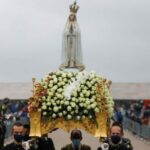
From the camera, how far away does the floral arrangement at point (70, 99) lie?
505 inches

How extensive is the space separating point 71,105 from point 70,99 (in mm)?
137

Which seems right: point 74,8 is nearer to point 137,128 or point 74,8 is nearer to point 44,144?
point 44,144

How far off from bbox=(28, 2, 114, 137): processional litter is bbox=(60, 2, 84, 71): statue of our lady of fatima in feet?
12.3

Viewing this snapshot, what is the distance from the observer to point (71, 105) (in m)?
12.8

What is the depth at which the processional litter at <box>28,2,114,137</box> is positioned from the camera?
42.2 ft

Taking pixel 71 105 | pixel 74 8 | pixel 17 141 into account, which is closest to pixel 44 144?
pixel 71 105

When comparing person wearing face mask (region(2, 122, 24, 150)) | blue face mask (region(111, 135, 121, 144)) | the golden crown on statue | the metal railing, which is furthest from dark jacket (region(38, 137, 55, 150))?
the metal railing

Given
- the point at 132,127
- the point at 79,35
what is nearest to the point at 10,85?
the point at 132,127

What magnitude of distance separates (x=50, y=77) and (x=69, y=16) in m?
4.16

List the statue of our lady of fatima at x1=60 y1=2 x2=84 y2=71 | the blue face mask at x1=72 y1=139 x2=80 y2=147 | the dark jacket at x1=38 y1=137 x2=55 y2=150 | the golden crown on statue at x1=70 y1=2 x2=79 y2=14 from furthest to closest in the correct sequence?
the statue of our lady of fatima at x1=60 y1=2 x2=84 y2=71 → the golden crown on statue at x1=70 y1=2 x2=79 y2=14 → the dark jacket at x1=38 y1=137 x2=55 y2=150 → the blue face mask at x1=72 y1=139 x2=80 y2=147

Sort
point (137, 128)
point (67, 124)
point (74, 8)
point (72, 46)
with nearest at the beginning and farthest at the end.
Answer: point (67, 124), point (74, 8), point (72, 46), point (137, 128)

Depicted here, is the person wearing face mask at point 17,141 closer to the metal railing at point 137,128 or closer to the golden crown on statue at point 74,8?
the golden crown on statue at point 74,8

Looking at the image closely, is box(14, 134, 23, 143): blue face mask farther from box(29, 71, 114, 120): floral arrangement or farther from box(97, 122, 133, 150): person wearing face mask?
box(29, 71, 114, 120): floral arrangement

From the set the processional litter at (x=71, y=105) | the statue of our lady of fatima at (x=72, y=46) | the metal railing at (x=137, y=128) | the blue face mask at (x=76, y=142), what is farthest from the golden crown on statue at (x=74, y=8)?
the metal railing at (x=137, y=128)
